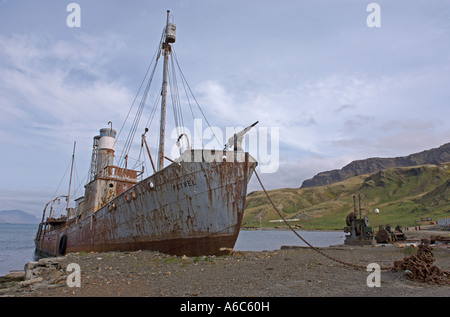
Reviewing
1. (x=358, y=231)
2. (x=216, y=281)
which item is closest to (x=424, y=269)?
(x=216, y=281)

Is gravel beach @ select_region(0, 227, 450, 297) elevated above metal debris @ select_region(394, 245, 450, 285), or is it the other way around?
metal debris @ select_region(394, 245, 450, 285)

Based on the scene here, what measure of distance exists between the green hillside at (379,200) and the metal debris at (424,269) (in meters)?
79.2

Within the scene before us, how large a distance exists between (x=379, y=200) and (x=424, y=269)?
5123 inches

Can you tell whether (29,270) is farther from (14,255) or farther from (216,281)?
(14,255)

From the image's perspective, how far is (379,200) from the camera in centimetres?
12412

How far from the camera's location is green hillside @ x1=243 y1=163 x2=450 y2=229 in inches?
3521

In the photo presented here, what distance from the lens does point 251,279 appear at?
30.9ft

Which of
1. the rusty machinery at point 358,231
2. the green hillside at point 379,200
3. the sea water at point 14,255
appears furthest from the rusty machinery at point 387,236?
the green hillside at point 379,200

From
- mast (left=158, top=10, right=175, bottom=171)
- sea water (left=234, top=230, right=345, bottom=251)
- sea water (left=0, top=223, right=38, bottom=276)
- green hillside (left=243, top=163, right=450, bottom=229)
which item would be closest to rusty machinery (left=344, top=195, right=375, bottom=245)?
sea water (left=234, top=230, right=345, bottom=251)

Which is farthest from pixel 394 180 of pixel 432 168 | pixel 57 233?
pixel 57 233

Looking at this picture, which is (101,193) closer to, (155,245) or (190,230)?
(155,245)

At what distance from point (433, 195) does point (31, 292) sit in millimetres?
113209

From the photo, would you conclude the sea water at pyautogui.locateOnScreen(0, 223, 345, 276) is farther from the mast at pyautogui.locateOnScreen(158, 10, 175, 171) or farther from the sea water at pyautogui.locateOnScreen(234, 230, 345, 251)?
the mast at pyautogui.locateOnScreen(158, 10, 175, 171)

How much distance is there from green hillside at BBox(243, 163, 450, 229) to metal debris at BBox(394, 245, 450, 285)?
79160 mm
